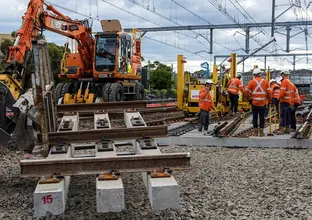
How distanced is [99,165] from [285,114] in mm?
8962

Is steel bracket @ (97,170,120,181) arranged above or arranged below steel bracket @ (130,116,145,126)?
below

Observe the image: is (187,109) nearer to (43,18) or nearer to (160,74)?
(43,18)

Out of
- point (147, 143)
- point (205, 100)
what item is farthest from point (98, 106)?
point (205, 100)

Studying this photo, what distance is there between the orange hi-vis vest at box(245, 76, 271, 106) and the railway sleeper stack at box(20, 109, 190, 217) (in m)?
6.35

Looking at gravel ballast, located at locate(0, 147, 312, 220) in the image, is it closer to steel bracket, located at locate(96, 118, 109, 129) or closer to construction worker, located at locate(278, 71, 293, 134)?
steel bracket, located at locate(96, 118, 109, 129)

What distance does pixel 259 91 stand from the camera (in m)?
12.2

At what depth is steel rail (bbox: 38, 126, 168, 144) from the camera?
20.3 feet

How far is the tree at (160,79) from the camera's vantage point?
146 feet

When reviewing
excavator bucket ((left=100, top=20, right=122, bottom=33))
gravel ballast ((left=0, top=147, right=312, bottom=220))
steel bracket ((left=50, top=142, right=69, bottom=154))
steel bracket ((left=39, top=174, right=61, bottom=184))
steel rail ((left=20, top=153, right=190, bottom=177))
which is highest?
excavator bucket ((left=100, top=20, right=122, bottom=33))

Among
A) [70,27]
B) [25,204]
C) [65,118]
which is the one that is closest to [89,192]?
[25,204]

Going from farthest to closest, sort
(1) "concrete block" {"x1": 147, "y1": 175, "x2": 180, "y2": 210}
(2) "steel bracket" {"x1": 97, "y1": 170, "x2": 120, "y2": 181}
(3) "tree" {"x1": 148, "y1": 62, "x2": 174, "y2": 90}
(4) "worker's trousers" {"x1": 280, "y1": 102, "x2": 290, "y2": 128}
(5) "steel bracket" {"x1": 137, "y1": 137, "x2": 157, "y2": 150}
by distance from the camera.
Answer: (3) "tree" {"x1": 148, "y1": 62, "x2": 174, "y2": 90}, (4) "worker's trousers" {"x1": 280, "y1": 102, "x2": 290, "y2": 128}, (5) "steel bracket" {"x1": 137, "y1": 137, "x2": 157, "y2": 150}, (2) "steel bracket" {"x1": 97, "y1": 170, "x2": 120, "y2": 181}, (1) "concrete block" {"x1": 147, "y1": 175, "x2": 180, "y2": 210}

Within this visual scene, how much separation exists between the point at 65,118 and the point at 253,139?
18.8ft

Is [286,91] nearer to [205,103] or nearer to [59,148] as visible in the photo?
[205,103]

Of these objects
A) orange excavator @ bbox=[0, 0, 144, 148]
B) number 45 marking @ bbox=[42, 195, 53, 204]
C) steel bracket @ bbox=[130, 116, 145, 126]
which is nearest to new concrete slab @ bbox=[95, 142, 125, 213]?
number 45 marking @ bbox=[42, 195, 53, 204]
